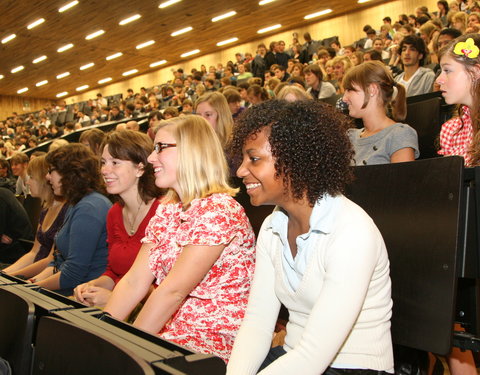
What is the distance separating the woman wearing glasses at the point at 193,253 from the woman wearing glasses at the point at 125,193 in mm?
380

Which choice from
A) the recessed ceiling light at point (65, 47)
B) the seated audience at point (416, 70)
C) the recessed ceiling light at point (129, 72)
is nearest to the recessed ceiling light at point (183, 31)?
the recessed ceiling light at point (65, 47)

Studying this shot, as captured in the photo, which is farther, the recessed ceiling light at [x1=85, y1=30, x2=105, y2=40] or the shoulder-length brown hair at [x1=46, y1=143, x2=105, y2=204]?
the recessed ceiling light at [x1=85, y1=30, x2=105, y2=40]

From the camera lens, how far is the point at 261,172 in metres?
1.21

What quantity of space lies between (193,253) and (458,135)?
4.54ft

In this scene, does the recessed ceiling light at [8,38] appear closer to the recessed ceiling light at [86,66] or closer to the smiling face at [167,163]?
the recessed ceiling light at [86,66]

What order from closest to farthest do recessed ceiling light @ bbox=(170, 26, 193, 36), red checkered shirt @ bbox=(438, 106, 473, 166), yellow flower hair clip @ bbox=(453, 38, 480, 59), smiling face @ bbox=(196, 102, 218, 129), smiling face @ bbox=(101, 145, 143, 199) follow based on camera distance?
→ yellow flower hair clip @ bbox=(453, 38, 480, 59) → red checkered shirt @ bbox=(438, 106, 473, 166) → smiling face @ bbox=(101, 145, 143, 199) → smiling face @ bbox=(196, 102, 218, 129) → recessed ceiling light @ bbox=(170, 26, 193, 36)

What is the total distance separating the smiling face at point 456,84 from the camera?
2.01 m

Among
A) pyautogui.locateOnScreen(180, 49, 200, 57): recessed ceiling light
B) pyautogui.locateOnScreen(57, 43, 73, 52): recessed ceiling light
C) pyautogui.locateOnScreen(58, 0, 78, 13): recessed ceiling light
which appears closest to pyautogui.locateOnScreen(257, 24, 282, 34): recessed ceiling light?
pyautogui.locateOnScreen(180, 49, 200, 57): recessed ceiling light

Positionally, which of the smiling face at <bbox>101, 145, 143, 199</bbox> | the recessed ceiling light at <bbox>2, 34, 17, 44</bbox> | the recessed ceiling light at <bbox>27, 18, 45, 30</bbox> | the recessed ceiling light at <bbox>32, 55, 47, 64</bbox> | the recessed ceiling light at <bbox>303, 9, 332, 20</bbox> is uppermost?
the recessed ceiling light at <bbox>2, 34, 17, 44</bbox>

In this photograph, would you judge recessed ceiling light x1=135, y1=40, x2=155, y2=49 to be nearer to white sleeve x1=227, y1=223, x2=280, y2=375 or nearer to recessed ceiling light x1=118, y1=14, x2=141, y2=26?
recessed ceiling light x1=118, y1=14, x2=141, y2=26

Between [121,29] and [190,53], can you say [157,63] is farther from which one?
[121,29]

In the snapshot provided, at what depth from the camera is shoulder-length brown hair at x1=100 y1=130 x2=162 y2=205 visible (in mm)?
2240

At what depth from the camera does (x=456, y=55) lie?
2.03 m

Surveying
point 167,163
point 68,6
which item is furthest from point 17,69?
point 167,163
